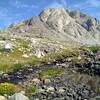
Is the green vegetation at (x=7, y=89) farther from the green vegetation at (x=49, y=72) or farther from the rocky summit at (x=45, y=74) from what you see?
the green vegetation at (x=49, y=72)

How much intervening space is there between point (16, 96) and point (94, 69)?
6760 centimetres

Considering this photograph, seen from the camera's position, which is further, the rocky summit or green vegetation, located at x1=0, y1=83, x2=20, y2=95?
the rocky summit

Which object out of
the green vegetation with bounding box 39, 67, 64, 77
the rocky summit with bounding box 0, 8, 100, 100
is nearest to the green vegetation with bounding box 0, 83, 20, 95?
the rocky summit with bounding box 0, 8, 100, 100

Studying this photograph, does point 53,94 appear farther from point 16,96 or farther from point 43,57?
point 43,57

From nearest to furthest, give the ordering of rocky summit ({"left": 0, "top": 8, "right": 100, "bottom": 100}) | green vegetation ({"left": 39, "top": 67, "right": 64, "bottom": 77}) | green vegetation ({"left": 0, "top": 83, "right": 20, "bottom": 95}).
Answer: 1. green vegetation ({"left": 0, "top": 83, "right": 20, "bottom": 95})
2. rocky summit ({"left": 0, "top": 8, "right": 100, "bottom": 100})
3. green vegetation ({"left": 39, "top": 67, "right": 64, "bottom": 77})

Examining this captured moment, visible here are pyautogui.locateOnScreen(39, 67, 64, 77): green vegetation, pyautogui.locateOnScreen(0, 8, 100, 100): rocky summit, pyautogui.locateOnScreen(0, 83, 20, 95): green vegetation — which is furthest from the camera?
pyautogui.locateOnScreen(39, 67, 64, 77): green vegetation

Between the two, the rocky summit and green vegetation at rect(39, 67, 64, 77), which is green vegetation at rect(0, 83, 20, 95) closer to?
the rocky summit

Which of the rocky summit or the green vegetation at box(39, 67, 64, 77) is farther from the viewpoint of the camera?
the green vegetation at box(39, 67, 64, 77)

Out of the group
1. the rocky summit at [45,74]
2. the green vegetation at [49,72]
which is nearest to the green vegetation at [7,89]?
the rocky summit at [45,74]

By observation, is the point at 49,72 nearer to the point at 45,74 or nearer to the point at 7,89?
the point at 45,74

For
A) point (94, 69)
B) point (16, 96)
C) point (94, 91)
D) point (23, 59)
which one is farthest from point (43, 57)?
point (16, 96)

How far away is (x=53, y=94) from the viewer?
183ft

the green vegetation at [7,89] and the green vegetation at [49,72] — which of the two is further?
the green vegetation at [49,72]

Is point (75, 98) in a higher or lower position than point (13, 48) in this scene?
lower
